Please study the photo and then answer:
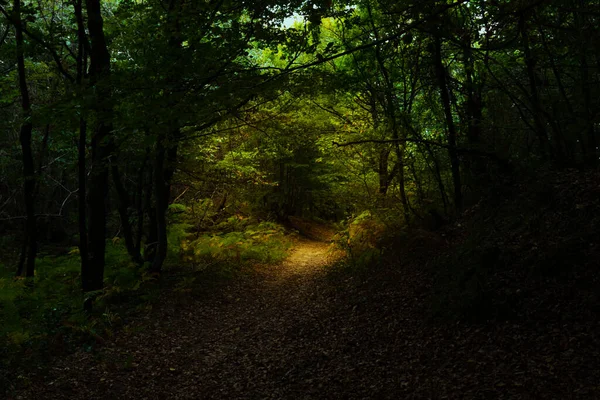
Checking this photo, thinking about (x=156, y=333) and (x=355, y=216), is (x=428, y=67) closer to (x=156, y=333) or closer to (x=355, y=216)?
(x=355, y=216)

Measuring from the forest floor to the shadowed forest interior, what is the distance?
0.04 meters

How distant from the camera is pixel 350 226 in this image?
14719mm

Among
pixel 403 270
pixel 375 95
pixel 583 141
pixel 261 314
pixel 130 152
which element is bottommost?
pixel 261 314

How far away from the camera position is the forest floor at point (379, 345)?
4.36 metres

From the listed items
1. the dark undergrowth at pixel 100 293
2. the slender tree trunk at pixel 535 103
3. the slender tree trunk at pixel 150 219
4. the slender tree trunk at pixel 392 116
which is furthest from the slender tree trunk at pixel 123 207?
the slender tree trunk at pixel 535 103

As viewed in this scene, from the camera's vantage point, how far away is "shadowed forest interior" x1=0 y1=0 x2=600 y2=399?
5.04m

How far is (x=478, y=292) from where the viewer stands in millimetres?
5777

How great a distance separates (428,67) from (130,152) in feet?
26.1

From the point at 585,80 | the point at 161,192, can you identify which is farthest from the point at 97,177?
the point at 585,80

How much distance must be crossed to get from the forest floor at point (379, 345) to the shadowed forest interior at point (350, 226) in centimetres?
4

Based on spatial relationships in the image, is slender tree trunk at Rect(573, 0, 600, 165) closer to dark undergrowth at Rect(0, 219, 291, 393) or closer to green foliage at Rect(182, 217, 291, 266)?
dark undergrowth at Rect(0, 219, 291, 393)

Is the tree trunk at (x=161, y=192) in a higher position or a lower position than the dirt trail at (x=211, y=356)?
higher

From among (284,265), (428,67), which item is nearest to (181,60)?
(428,67)

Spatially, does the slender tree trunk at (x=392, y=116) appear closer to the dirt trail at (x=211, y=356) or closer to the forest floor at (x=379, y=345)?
the forest floor at (x=379, y=345)
